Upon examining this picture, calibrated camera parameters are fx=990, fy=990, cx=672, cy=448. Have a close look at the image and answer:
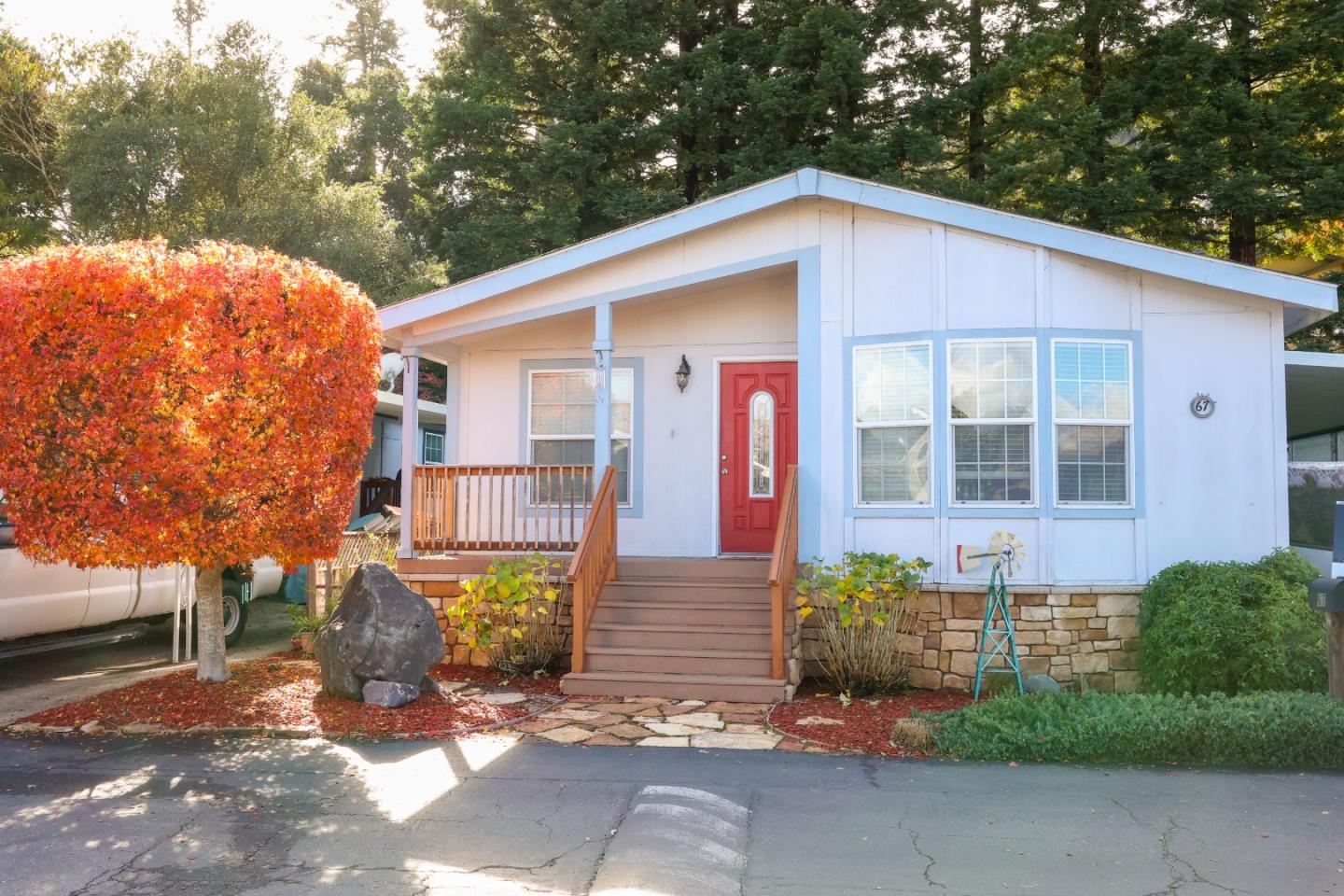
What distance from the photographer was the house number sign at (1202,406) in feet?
26.3

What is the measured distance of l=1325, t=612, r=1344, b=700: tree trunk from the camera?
20.4 feet

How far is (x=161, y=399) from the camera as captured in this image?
259 inches

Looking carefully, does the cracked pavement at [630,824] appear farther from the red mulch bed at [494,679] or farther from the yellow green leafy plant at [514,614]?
the yellow green leafy plant at [514,614]

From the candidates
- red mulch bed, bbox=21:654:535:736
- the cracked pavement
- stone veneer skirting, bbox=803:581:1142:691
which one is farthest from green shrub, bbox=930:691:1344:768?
red mulch bed, bbox=21:654:535:736

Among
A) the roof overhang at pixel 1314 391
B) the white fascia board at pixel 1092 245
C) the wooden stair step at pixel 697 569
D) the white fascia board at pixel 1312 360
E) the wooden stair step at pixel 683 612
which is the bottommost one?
the wooden stair step at pixel 683 612

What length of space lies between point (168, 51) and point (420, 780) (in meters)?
21.6

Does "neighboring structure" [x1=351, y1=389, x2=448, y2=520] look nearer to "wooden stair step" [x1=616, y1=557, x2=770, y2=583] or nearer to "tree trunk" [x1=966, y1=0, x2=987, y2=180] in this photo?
"wooden stair step" [x1=616, y1=557, x2=770, y2=583]

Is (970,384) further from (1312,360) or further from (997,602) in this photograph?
(1312,360)

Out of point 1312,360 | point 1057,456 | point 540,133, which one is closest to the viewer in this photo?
point 1057,456

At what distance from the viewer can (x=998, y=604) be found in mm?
7641

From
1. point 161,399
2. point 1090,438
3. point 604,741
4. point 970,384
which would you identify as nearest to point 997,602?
point 1090,438

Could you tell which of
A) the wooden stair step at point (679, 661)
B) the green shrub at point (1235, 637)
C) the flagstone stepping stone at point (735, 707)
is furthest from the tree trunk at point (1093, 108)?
the flagstone stepping stone at point (735, 707)

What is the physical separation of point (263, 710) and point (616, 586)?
3.03 m

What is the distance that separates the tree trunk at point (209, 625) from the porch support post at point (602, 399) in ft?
10.6
